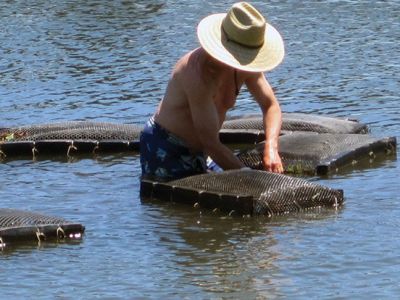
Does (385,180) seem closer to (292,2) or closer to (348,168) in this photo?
(348,168)

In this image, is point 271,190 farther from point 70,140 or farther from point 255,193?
point 70,140

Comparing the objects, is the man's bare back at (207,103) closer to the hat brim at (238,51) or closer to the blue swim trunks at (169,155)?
the blue swim trunks at (169,155)

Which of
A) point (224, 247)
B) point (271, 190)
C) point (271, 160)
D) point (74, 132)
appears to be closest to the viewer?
point (224, 247)

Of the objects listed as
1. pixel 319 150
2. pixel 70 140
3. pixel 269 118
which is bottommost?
pixel 70 140

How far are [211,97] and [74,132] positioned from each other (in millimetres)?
2689

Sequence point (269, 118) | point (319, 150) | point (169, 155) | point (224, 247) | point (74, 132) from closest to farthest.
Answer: point (224, 247) < point (269, 118) < point (169, 155) < point (319, 150) < point (74, 132)

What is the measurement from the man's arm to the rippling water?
0.50 metres

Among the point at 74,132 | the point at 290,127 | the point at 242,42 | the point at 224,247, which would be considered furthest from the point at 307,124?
the point at 224,247

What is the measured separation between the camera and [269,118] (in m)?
8.76

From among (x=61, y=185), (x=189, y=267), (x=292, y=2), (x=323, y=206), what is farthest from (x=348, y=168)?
(x=292, y=2)

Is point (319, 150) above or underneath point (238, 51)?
underneath

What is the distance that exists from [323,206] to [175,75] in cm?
127

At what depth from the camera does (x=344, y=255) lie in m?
7.43

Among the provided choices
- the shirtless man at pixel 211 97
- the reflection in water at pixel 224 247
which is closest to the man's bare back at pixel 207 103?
the shirtless man at pixel 211 97
